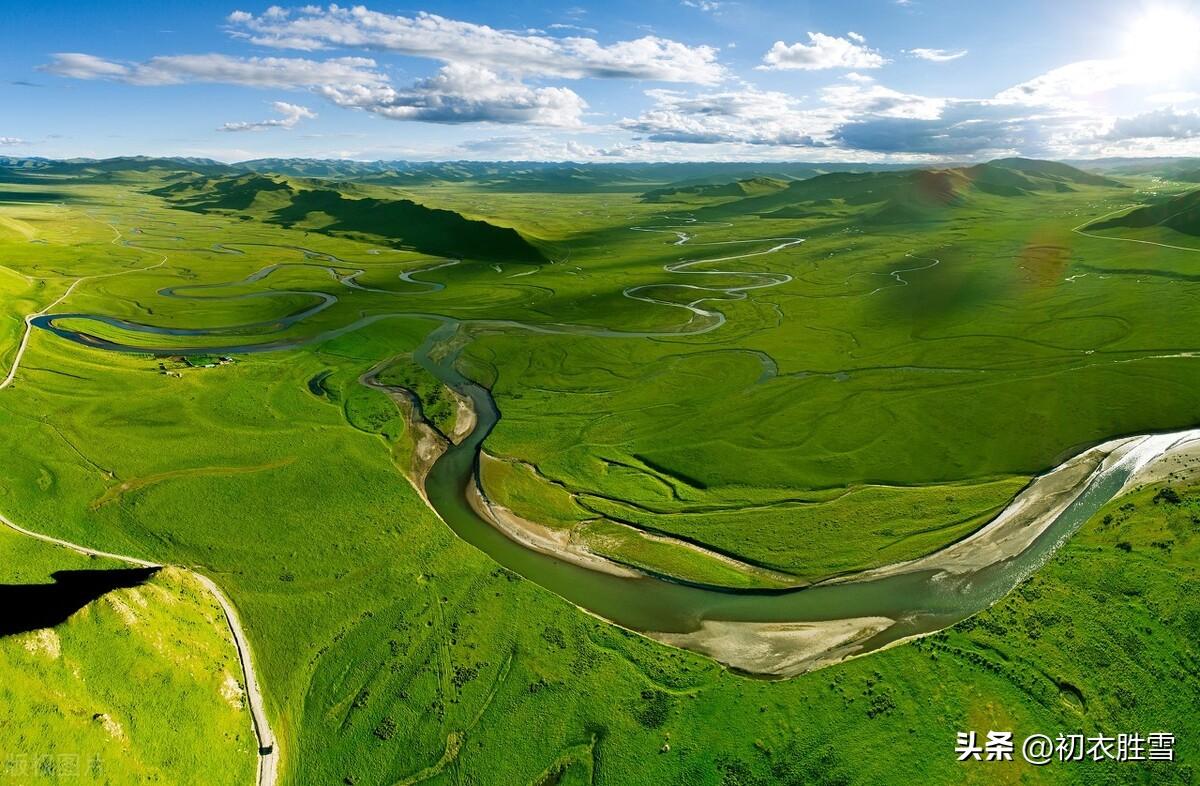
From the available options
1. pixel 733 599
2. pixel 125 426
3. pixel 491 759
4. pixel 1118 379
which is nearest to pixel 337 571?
pixel 491 759

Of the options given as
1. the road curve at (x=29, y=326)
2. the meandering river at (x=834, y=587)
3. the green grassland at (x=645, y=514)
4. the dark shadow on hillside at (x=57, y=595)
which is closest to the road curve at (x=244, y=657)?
the green grassland at (x=645, y=514)

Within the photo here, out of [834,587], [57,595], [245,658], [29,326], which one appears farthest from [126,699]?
[29,326]

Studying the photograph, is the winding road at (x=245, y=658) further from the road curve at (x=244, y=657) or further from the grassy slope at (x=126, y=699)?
the grassy slope at (x=126, y=699)

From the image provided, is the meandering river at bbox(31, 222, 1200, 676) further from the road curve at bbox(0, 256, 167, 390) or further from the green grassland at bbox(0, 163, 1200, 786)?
the road curve at bbox(0, 256, 167, 390)

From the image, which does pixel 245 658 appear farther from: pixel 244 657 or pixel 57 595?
pixel 57 595

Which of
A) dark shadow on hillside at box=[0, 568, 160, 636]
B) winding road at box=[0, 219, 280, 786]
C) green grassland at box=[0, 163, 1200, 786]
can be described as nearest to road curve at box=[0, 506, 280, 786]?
winding road at box=[0, 219, 280, 786]

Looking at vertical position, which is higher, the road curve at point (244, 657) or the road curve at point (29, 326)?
the road curve at point (29, 326)
